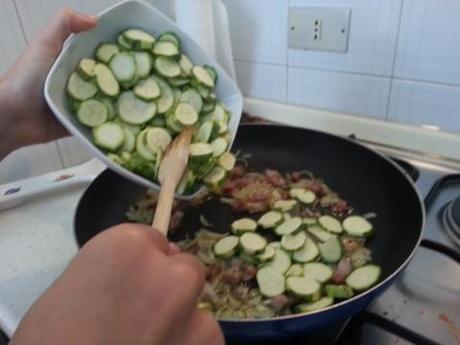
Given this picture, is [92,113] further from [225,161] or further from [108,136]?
[225,161]

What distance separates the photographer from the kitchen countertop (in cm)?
60

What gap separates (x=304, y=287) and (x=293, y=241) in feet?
0.34

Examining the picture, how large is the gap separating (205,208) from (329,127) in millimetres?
372

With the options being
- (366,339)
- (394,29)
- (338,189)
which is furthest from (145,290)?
(394,29)

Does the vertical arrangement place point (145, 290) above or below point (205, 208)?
above

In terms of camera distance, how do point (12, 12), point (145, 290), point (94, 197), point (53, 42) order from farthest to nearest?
1. point (12, 12)
2. point (94, 197)
3. point (53, 42)
4. point (145, 290)

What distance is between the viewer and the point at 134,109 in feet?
2.10

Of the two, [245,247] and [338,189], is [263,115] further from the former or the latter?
[245,247]

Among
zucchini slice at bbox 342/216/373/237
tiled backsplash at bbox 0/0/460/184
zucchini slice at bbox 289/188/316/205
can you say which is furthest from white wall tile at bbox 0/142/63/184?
zucchini slice at bbox 342/216/373/237

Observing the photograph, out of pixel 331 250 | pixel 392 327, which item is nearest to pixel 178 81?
pixel 331 250

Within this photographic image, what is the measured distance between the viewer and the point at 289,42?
927 millimetres

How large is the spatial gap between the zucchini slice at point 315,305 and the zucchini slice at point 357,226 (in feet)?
0.51

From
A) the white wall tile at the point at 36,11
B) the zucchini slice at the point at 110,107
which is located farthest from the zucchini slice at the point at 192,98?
the white wall tile at the point at 36,11

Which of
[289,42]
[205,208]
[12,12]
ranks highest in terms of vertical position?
[12,12]
